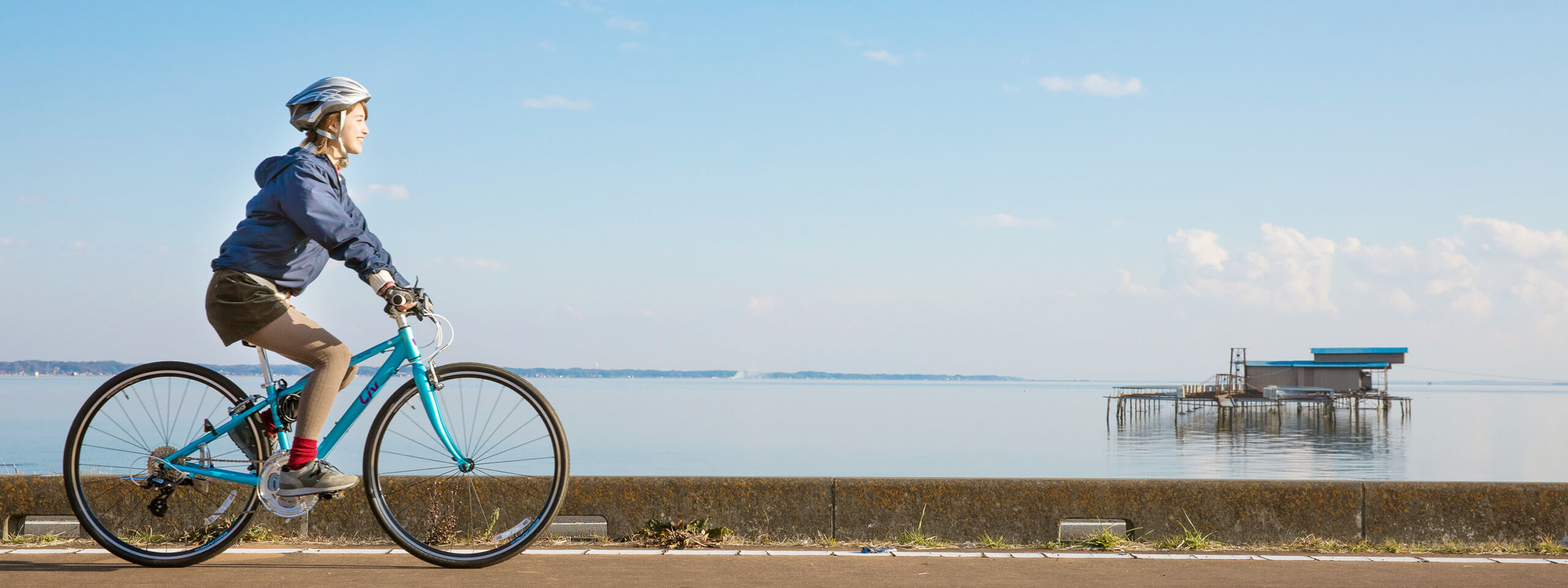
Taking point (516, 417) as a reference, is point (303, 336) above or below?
above

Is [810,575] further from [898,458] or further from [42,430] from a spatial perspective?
[42,430]

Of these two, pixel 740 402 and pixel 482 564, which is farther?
pixel 740 402

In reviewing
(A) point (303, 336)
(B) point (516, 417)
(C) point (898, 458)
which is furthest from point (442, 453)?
(C) point (898, 458)

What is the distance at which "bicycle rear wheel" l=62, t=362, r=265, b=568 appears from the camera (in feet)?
13.5

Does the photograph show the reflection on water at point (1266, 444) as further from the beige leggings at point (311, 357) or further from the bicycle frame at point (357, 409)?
the beige leggings at point (311, 357)

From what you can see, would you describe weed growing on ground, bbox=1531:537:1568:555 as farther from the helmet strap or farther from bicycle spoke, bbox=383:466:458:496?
the helmet strap

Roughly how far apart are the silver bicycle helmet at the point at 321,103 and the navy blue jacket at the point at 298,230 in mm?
91

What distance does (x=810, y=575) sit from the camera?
400 centimetres

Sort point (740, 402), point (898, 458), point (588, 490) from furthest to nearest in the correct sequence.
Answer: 1. point (740, 402)
2. point (898, 458)
3. point (588, 490)

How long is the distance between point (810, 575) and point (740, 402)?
145m

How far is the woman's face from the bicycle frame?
0.69 metres

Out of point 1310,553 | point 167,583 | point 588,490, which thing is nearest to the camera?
point 167,583

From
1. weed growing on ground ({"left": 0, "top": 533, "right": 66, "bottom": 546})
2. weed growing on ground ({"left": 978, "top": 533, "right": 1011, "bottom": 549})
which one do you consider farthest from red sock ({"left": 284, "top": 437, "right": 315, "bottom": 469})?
weed growing on ground ({"left": 978, "top": 533, "right": 1011, "bottom": 549})

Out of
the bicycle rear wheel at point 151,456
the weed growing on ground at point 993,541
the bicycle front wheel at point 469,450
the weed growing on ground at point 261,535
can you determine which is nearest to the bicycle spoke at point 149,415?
the bicycle rear wheel at point 151,456
